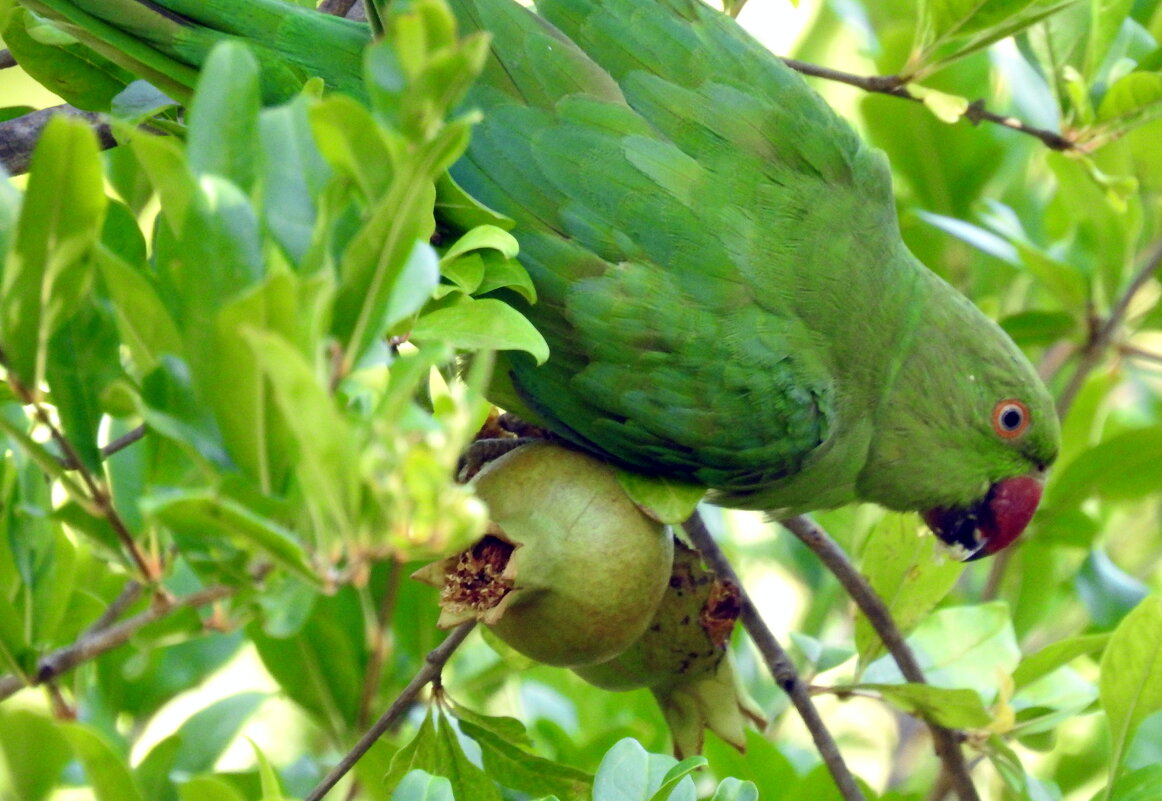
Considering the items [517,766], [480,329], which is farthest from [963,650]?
[480,329]

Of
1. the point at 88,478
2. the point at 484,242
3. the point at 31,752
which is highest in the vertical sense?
the point at 484,242

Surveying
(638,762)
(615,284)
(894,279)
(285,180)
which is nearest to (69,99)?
(615,284)

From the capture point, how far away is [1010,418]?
2578 mm

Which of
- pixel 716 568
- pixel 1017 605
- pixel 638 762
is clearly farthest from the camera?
pixel 1017 605

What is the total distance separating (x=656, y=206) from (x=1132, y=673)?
3.42 feet

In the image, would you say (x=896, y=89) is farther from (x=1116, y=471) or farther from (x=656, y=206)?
(x=1116, y=471)

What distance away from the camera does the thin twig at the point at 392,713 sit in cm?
165

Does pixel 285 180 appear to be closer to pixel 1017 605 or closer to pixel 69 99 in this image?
pixel 69 99

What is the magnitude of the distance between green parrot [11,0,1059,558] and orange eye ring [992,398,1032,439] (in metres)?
0.43

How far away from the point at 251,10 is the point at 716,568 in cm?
121

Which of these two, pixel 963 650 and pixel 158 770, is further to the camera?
pixel 963 650

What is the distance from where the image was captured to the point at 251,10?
6.56ft

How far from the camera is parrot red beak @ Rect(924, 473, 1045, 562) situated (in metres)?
2.52

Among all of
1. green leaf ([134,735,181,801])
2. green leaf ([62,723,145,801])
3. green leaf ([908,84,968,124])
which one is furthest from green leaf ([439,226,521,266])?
green leaf ([134,735,181,801])
